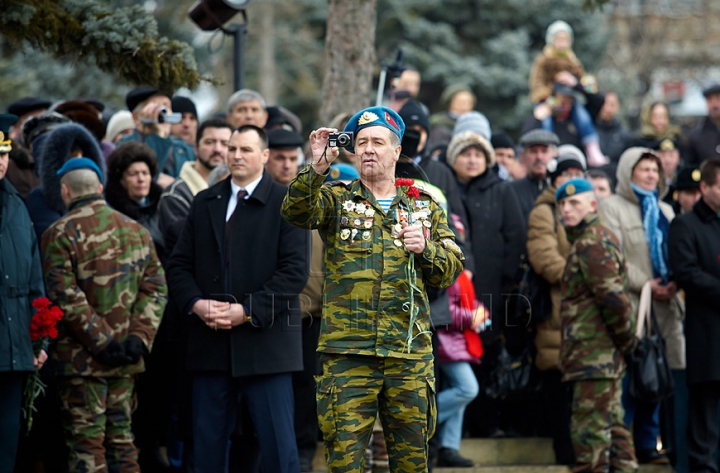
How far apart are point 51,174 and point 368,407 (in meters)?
3.29

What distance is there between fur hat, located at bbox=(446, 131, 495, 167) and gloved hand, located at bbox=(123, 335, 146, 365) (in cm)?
351

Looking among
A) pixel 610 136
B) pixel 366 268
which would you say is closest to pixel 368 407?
pixel 366 268

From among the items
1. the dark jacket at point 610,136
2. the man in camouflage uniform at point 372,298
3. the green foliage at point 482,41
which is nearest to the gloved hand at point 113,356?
the man in camouflage uniform at point 372,298

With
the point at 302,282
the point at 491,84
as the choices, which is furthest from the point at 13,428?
the point at 491,84

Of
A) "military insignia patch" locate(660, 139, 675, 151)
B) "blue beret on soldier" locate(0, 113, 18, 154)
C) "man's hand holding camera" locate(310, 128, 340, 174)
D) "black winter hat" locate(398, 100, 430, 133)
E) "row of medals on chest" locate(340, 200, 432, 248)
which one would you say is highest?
"military insignia patch" locate(660, 139, 675, 151)

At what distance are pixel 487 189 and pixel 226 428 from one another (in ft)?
11.5

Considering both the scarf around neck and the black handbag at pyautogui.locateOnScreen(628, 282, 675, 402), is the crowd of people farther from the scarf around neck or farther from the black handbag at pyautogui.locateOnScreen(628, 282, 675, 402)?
the black handbag at pyautogui.locateOnScreen(628, 282, 675, 402)

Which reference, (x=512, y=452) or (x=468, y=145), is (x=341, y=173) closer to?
(x=468, y=145)

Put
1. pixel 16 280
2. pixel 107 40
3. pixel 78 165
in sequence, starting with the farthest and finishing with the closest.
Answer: pixel 78 165 < pixel 107 40 < pixel 16 280

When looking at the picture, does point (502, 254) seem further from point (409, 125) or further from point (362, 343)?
point (362, 343)

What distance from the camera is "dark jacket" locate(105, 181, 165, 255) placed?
7.96 meters

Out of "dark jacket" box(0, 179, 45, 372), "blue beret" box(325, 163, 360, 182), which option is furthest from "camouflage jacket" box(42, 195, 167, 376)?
"blue beret" box(325, 163, 360, 182)

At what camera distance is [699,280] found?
822cm

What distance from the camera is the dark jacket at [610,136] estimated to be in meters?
12.9
